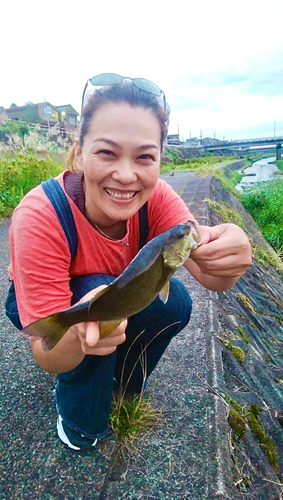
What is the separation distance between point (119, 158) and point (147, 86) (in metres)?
0.46

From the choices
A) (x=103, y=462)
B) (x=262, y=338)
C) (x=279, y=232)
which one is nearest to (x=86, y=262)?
(x=103, y=462)

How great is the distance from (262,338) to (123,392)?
2655mm

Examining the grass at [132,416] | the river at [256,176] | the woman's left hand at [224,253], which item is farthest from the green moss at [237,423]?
the river at [256,176]

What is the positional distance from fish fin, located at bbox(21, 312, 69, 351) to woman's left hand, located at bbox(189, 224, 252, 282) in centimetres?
75

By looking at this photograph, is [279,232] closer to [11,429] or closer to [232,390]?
[232,390]

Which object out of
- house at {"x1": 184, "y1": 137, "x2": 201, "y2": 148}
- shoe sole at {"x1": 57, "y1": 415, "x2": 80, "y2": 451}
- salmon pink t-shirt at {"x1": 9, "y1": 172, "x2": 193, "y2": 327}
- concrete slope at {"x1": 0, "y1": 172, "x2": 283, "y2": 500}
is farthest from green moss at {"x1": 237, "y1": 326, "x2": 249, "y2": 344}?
house at {"x1": 184, "y1": 137, "x2": 201, "y2": 148}

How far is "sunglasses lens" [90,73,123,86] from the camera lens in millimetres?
2023

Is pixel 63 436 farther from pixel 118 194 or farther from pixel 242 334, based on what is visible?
pixel 242 334

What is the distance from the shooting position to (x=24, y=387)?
8.46 feet

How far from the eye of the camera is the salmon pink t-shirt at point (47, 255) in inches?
71.2

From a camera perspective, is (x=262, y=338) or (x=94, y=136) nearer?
(x=94, y=136)

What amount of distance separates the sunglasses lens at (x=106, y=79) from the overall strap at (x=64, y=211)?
595 mm

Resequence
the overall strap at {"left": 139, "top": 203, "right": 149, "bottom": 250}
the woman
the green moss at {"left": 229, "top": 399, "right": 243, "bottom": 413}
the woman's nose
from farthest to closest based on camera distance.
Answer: the green moss at {"left": 229, "top": 399, "right": 243, "bottom": 413}, the overall strap at {"left": 139, "top": 203, "right": 149, "bottom": 250}, the woman's nose, the woman

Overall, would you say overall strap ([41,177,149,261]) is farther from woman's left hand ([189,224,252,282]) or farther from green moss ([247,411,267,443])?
green moss ([247,411,267,443])
